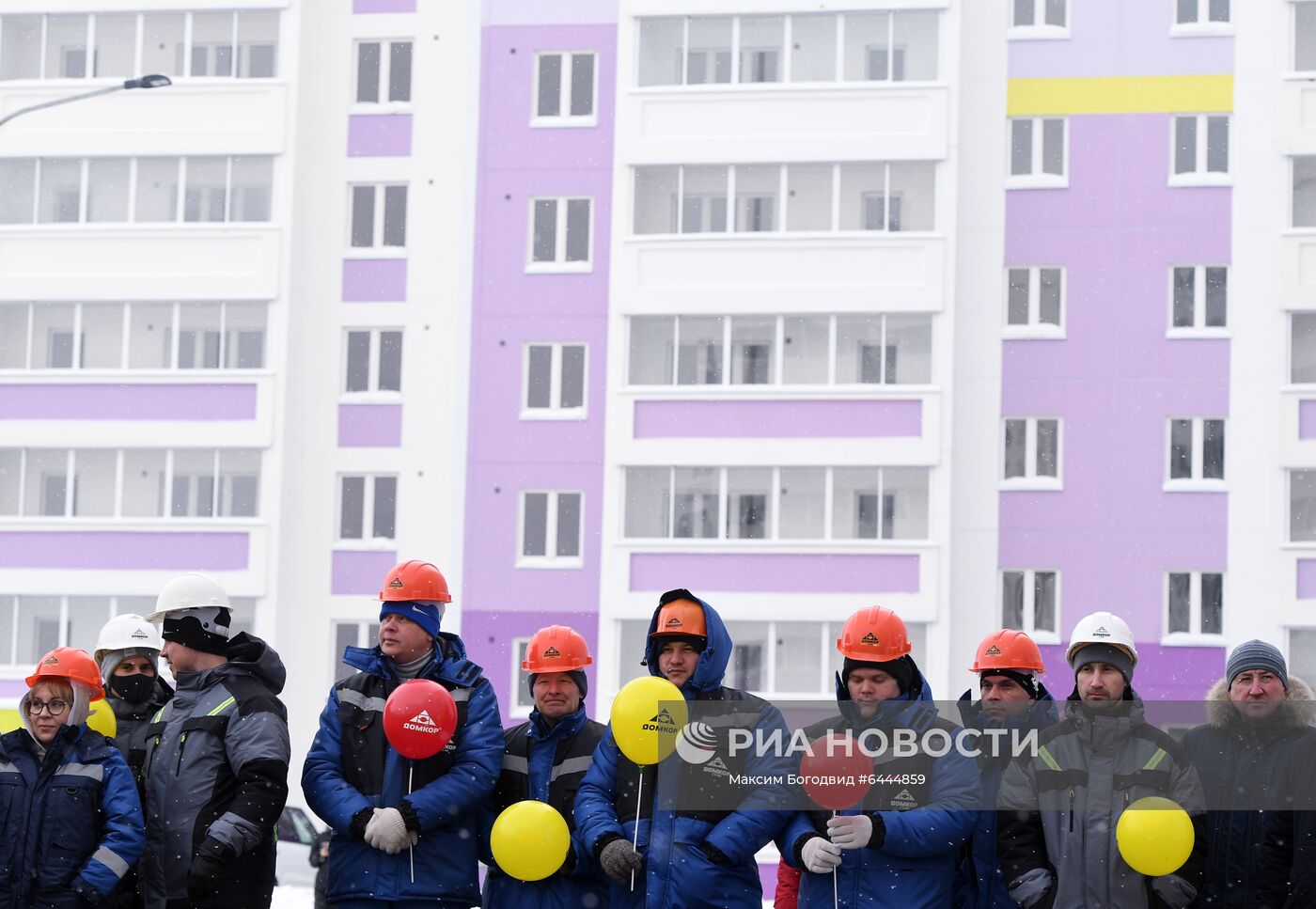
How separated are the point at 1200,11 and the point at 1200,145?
283 centimetres

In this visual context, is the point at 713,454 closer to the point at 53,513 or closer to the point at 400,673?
the point at 53,513

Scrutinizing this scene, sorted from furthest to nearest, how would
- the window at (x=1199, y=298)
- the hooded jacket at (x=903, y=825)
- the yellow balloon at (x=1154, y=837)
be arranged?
1. the window at (x=1199, y=298)
2. the hooded jacket at (x=903, y=825)
3. the yellow balloon at (x=1154, y=837)

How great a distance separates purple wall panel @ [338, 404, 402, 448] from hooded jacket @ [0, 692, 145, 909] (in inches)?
1166

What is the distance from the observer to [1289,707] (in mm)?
7320

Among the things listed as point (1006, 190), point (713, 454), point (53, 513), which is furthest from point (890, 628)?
point (53, 513)

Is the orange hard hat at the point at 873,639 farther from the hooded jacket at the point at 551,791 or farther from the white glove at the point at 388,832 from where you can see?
the white glove at the point at 388,832

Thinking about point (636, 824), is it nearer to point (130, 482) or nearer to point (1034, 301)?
point (1034, 301)

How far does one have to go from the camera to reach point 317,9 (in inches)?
1522

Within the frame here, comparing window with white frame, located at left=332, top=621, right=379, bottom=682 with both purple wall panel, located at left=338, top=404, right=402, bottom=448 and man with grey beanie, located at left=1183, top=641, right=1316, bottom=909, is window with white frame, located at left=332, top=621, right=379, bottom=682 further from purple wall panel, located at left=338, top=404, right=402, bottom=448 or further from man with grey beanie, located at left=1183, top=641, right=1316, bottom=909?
man with grey beanie, located at left=1183, top=641, right=1316, bottom=909

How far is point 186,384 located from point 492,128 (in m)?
7.96

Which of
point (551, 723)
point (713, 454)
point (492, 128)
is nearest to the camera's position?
point (551, 723)

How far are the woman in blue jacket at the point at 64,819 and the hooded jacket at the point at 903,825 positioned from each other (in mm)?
Answer: 2681

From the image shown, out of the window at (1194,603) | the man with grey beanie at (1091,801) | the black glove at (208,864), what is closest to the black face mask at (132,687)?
the black glove at (208,864)

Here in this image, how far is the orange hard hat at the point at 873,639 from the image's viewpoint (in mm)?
7465
